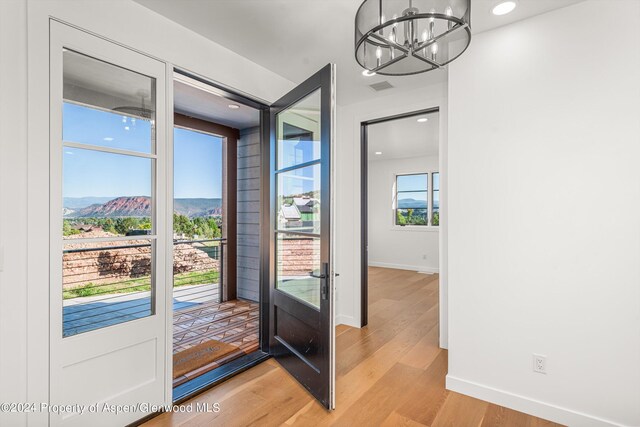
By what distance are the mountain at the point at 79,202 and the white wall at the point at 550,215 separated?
238cm

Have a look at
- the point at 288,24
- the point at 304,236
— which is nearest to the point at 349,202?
the point at 304,236

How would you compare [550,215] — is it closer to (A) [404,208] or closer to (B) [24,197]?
(B) [24,197]

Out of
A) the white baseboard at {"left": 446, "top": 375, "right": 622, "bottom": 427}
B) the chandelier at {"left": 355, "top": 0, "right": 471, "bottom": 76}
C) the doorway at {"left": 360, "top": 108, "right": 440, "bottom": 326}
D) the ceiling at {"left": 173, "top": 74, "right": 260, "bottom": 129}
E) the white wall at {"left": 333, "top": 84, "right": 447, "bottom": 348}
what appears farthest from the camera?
the doorway at {"left": 360, "top": 108, "right": 440, "bottom": 326}

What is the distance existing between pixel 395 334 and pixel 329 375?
65.0 inches

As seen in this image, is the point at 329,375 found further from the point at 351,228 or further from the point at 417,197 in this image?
the point at 417,197

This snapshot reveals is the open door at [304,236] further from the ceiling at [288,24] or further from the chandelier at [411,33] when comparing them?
the chandelier at [411,33]

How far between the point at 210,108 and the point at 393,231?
5281mm

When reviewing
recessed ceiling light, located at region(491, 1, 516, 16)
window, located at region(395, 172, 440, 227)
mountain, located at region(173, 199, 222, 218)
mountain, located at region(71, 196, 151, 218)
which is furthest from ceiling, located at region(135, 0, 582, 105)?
window, located at region(395, 172, 440, 227)

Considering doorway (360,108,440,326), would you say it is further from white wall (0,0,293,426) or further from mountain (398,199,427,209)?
white wall (0,0,293,426)

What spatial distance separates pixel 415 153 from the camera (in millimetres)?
7199

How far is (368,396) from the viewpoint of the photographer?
7.75ft

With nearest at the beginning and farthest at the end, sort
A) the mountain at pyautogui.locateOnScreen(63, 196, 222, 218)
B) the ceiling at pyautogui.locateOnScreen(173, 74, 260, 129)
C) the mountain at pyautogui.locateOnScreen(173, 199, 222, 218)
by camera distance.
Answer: the mountain at pyautogui.locateOnScreen(63, 196, 222, 218)
the ceiling at pyautogui.locateOnScreen(173, 74, 260, 129)
the mountain at pyautogui.locateOnScreen(173, 199, 222, 218)

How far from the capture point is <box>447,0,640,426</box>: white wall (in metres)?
1.88

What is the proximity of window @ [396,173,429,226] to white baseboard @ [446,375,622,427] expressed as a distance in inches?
213
